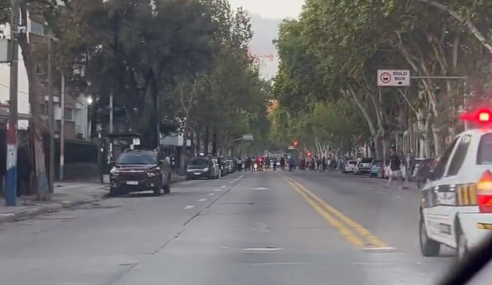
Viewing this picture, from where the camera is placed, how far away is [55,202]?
30.0m

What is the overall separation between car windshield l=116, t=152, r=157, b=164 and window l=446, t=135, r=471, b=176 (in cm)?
2482

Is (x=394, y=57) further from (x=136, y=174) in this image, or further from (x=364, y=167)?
(x=364, y=167)

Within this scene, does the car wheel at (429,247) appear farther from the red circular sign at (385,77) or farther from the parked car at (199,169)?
the parked car at (199,169)

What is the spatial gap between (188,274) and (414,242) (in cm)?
527

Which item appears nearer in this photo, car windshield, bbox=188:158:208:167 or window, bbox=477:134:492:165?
window, bbox=477:134:492:165

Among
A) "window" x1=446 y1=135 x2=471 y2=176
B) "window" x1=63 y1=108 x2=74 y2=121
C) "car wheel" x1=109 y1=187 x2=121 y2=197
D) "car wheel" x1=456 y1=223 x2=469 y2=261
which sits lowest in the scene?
"car wheel" x1=456 y1=223 x2=469 y2=261

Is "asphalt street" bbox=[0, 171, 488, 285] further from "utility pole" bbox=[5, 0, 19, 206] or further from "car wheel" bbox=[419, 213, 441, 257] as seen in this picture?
"utility pole" bbox=[5, 0, 19, 206]

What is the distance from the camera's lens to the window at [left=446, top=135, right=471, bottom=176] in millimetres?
12031

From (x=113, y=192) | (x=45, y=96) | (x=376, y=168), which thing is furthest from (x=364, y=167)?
(x=113, y=192)

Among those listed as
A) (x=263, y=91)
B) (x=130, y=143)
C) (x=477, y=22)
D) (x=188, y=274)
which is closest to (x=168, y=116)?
(x=130, y=143)

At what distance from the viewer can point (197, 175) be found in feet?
202

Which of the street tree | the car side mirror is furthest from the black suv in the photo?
the car side mirror

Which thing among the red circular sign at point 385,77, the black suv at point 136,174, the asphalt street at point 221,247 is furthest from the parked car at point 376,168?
the asphalt street at point 221,247

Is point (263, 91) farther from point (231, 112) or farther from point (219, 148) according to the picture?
point (219, 148)
